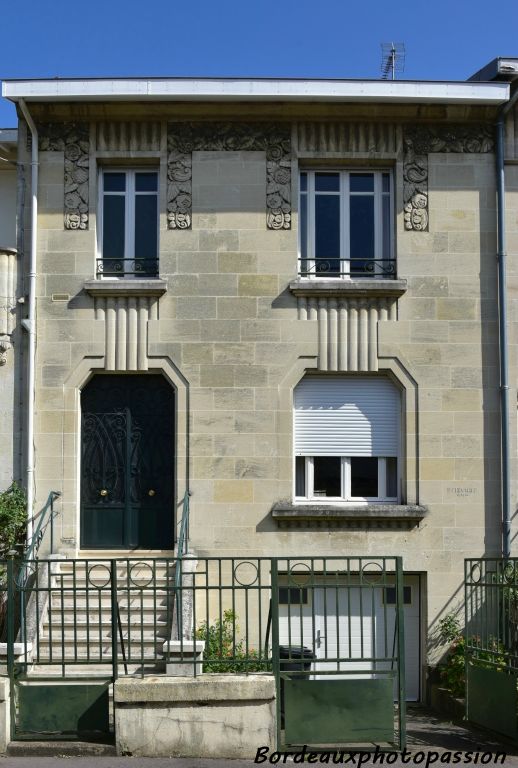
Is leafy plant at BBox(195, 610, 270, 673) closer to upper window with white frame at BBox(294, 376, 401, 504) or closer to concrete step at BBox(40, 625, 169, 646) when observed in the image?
concrete step at BBox(40, 625, 169, 646)

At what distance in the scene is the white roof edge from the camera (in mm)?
13648

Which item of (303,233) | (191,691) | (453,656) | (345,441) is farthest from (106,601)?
(303,233)

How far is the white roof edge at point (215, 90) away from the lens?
13.6m

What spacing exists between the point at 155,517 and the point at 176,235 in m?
4.02

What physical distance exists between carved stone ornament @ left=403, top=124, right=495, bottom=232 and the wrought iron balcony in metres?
3.71

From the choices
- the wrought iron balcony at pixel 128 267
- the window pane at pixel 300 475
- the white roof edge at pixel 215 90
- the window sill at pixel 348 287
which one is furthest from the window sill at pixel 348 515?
the white roof edge at pixel 215 90

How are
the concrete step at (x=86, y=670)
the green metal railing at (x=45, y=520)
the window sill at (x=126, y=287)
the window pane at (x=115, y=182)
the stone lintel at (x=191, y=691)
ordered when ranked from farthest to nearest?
the window pane at (x=115, y=182) < the window sill at (x=126, y=287) < the green metal railing at (x=45, y=520) < the concrete step at (x=86, y=670) < the stone lintel at (x=191, y=691)

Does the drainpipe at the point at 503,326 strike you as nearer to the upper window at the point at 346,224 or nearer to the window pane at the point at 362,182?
the upper window at the point at 346,224

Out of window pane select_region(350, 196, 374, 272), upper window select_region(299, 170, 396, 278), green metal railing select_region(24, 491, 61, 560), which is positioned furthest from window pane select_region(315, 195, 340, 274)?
green metal railing select_region(24, 491, 61, 560)

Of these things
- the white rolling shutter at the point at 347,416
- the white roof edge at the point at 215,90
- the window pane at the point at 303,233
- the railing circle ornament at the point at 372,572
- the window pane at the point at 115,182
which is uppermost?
the white roof edge at the point at 215,90

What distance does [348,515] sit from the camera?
13.6 meters

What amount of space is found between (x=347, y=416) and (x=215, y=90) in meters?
4.92

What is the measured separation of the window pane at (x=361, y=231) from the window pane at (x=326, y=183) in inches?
12.2

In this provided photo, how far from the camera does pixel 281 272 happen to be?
554 inches
